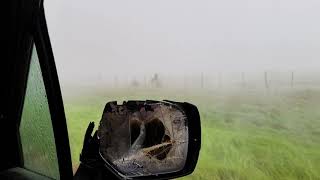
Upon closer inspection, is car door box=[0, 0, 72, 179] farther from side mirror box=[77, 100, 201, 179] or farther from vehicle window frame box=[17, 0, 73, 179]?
side mirror box=[77, 100, 201, 179]

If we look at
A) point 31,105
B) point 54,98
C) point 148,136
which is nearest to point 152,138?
point 148,136

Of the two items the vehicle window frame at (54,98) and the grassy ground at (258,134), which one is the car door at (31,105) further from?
the grassy ground at (258,134)

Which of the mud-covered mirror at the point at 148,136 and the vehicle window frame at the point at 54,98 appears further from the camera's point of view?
the vehicle window frame at the point at 54,98

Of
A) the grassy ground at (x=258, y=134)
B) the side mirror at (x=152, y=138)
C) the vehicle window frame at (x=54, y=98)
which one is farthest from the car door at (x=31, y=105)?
the side mirror at (x=152, y=138)

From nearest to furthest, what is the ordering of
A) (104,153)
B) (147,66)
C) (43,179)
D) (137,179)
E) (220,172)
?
(137,179), (104,153), (220,172), (43,179), (147,66)

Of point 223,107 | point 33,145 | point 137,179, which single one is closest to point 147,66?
point 223,107

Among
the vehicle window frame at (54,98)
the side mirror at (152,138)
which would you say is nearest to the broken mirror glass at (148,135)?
the side mirror at (152,138)

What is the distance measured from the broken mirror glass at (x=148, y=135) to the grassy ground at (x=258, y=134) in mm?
386

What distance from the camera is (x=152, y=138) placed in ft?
3.78

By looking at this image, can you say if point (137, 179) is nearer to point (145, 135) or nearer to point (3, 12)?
point (145, 135)

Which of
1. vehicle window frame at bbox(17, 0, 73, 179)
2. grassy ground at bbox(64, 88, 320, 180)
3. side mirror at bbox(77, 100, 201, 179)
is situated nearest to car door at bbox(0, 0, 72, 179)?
vehicle window frame at bbox(17, 0, 73, 179)

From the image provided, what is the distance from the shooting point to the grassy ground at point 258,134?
4.77ft

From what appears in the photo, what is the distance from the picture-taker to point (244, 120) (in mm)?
1591

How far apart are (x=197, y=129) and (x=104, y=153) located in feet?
0.84
